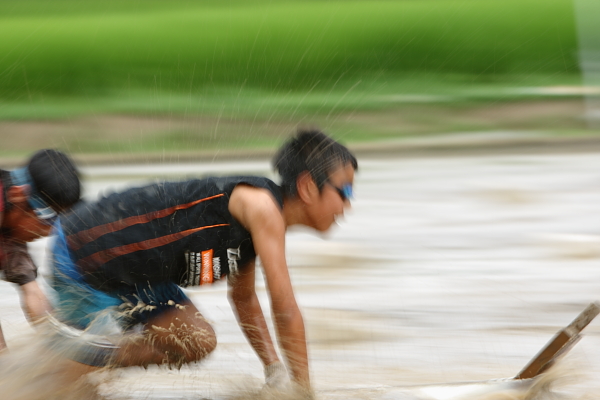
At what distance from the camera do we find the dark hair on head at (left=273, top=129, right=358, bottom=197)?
214 centimetres

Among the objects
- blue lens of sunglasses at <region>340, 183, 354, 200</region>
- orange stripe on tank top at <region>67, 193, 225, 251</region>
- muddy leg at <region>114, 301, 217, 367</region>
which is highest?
blue lens of sunglasses at <region>340, 183, 354, 200</region>

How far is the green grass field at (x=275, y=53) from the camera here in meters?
15.6

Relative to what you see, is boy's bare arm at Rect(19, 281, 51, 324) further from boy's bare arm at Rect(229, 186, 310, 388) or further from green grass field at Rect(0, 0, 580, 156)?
green grass field at Rect(0, 0, 580, 156)

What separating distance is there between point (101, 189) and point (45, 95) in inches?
368

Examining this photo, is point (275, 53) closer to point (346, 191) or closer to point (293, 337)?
point (346, 191)

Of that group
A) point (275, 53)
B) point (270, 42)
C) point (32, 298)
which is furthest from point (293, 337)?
point (275, 53)

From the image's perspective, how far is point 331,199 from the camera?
2150mm

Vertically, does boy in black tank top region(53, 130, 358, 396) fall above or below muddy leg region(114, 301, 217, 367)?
above

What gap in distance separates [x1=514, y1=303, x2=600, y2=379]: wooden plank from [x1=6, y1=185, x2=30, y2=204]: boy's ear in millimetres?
1715

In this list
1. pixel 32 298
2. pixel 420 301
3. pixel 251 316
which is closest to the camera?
pixel 251 316

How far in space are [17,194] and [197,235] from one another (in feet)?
2.63

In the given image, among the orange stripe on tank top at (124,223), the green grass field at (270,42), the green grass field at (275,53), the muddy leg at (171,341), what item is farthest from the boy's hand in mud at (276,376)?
the green grass field at (270,42)

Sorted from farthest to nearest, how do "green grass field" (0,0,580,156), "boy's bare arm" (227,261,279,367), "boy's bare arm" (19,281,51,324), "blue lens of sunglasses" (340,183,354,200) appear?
1. "green grass field" (0,0,580,156)
2. "boy's bare arm" (19,281,51,324)
3. "boy's bare arm" (227,261,279,367)
4. "blue lens of sunglasses" (340,183,354,200)

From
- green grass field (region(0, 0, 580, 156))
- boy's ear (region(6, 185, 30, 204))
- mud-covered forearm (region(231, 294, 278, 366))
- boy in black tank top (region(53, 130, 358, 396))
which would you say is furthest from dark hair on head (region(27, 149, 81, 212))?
green grass field (region(0, 0, 580, 156))
